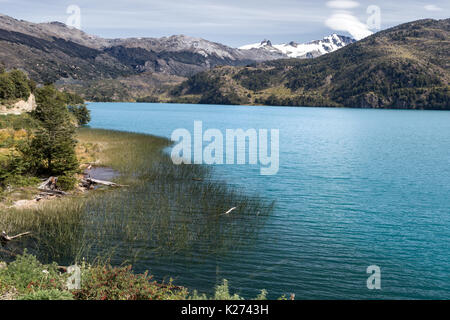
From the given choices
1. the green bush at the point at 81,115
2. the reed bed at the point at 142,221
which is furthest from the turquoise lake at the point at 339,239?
the green bush at the point at 81,115

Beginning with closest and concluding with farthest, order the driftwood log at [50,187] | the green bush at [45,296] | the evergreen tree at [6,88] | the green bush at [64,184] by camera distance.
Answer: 1. the green bush at [45,296]
2. the driftwood log at [50,187]
3. the green bush at [64,184]
4. the evergreen tree at [6,88]

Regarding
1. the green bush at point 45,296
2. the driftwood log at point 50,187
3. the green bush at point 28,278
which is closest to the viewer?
the green bush at point 45,296

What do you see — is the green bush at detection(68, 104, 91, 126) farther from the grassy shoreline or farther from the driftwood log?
the driftwood log

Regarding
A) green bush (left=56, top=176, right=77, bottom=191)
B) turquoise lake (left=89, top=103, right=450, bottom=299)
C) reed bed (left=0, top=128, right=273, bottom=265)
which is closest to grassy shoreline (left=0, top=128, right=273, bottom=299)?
reed bed (left=0, top=128, right=273, bottom=265)

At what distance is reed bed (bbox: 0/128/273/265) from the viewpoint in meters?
24.8

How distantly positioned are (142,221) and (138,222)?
0.45m

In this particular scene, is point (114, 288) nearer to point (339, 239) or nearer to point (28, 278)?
point (28, 278)

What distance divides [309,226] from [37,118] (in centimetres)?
7520

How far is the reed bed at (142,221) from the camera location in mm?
24812

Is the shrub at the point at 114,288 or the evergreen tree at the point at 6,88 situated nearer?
the shrub at the point at 114,288

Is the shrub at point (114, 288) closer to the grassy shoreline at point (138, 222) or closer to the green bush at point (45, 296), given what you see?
the grassy shoreline at point (138, 222)

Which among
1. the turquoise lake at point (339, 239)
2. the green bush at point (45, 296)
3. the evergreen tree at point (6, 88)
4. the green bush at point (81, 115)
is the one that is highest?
the evergreen tree at point (6, 88)

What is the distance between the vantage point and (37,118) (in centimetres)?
8300
